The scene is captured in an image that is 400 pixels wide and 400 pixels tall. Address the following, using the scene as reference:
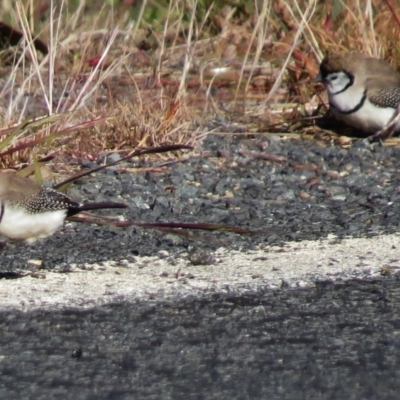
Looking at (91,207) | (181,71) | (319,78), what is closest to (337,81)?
(319,78)

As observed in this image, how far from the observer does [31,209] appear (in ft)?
18.5

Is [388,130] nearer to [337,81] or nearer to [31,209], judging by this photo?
[337,81]

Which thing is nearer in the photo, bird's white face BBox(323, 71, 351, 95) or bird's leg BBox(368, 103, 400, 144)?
bird's leg BBox(368, 103, 400, 144)

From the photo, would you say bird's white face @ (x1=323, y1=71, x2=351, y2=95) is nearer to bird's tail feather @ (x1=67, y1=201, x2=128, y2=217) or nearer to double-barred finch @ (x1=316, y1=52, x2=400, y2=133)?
double-barred finch @ (x1=316, y1=52, x2=400, y2=133)

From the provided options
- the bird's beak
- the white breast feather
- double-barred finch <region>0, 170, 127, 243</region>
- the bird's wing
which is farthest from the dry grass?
the white breast feather

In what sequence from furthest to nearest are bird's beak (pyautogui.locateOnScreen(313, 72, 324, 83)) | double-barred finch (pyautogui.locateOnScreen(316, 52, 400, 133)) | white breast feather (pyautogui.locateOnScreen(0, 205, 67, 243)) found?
bird's beak (pyautogui.locateOnScreen(313, 72, 324, 83)) < double-barred finch (pyautogui.locateOnScreen(316, 52, 400, 133)) < white breast feather (pyautogui.locateOnScreen(0, 205, 67, 243))

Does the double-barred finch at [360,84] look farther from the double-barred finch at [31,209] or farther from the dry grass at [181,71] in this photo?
the double-barred finch at [31,209]

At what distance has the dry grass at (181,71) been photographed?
7.53 m

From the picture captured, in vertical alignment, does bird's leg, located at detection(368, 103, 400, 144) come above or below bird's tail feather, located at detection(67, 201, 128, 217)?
below

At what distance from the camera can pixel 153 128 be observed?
7547mm

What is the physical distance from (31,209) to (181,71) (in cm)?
349

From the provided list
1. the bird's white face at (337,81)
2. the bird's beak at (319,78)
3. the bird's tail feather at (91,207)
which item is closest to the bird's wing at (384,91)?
the bird's white face at (337,81)

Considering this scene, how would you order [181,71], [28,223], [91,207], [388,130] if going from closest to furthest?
1. [28,223]
2. [91,207]
3. [388,130]
4. [181,71]

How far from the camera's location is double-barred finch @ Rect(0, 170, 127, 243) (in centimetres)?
555
